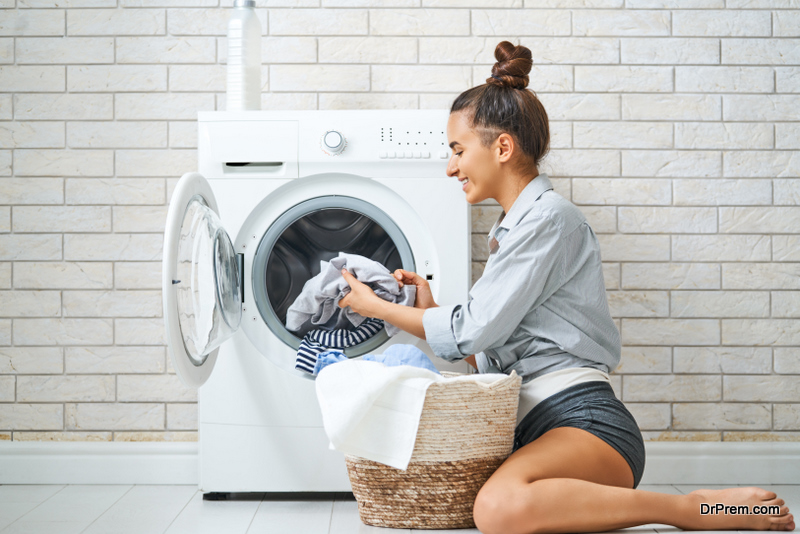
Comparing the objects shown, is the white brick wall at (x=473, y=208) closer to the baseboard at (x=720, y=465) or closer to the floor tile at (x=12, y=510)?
the baseboard at (x=720, y=465)

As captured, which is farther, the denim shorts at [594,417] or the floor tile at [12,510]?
the floor tile at [12,510]

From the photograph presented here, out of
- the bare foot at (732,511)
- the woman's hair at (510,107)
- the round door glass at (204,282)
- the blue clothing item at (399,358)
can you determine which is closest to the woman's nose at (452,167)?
the woman's hair at (510,107)

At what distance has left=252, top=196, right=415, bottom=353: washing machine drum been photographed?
1749 mm

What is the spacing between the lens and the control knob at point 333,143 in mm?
1727

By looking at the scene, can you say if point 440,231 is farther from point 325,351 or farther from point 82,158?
point 82,158

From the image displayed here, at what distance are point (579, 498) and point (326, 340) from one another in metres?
0.72

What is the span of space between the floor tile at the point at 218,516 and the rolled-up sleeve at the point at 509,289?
2.24 ft

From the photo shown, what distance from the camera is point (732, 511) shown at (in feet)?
4.47

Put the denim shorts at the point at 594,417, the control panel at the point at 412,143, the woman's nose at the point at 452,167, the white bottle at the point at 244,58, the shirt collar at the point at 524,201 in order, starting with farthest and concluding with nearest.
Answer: the white bottle at the point at 244,58, the control panel at the point at 412,143, the woman's nose at the point at 452,167, the shirt collar at the point at 524,201, the denim shorts at the point at 594,417

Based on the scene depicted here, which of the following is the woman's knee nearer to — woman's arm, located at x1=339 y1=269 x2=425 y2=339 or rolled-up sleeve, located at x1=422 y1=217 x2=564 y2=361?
rolled-up sleeve, located at x1=422 y1=217 x2=564 y2=361

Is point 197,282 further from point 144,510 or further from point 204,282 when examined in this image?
point 144,510

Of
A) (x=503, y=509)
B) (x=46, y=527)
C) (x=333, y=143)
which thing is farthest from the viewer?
(x=333, y=143)

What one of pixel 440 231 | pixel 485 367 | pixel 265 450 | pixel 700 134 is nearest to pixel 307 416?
pixel 265 450

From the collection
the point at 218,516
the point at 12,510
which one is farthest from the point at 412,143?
the point at 12,510
